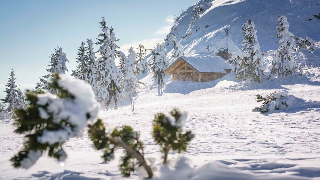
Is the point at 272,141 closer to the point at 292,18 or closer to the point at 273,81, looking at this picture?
the point at 273,81

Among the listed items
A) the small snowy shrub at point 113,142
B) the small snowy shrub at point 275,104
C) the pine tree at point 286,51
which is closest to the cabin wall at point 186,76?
the pine tree at point 286,51

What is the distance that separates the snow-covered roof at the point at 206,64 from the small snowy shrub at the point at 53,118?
3420cm

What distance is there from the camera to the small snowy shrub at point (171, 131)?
191 centimetres

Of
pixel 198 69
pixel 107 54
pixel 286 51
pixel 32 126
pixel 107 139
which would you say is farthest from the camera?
pixel 198 69

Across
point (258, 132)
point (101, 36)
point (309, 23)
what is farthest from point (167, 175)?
point (309, 23)

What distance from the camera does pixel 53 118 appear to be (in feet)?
5.24

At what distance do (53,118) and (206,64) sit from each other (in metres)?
38.0

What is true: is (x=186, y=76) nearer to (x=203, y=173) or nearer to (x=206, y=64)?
(x=206, y=64)

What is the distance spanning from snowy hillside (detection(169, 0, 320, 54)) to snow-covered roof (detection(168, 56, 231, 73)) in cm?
3170

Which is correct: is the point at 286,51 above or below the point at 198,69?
above

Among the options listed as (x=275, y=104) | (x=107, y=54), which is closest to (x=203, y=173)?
(x=275, y=104)

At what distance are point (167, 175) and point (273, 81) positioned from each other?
26.5m

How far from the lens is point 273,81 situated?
24.5m

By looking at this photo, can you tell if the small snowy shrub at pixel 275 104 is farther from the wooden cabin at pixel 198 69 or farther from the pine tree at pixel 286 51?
the wooden cabin at pixel 198 69
